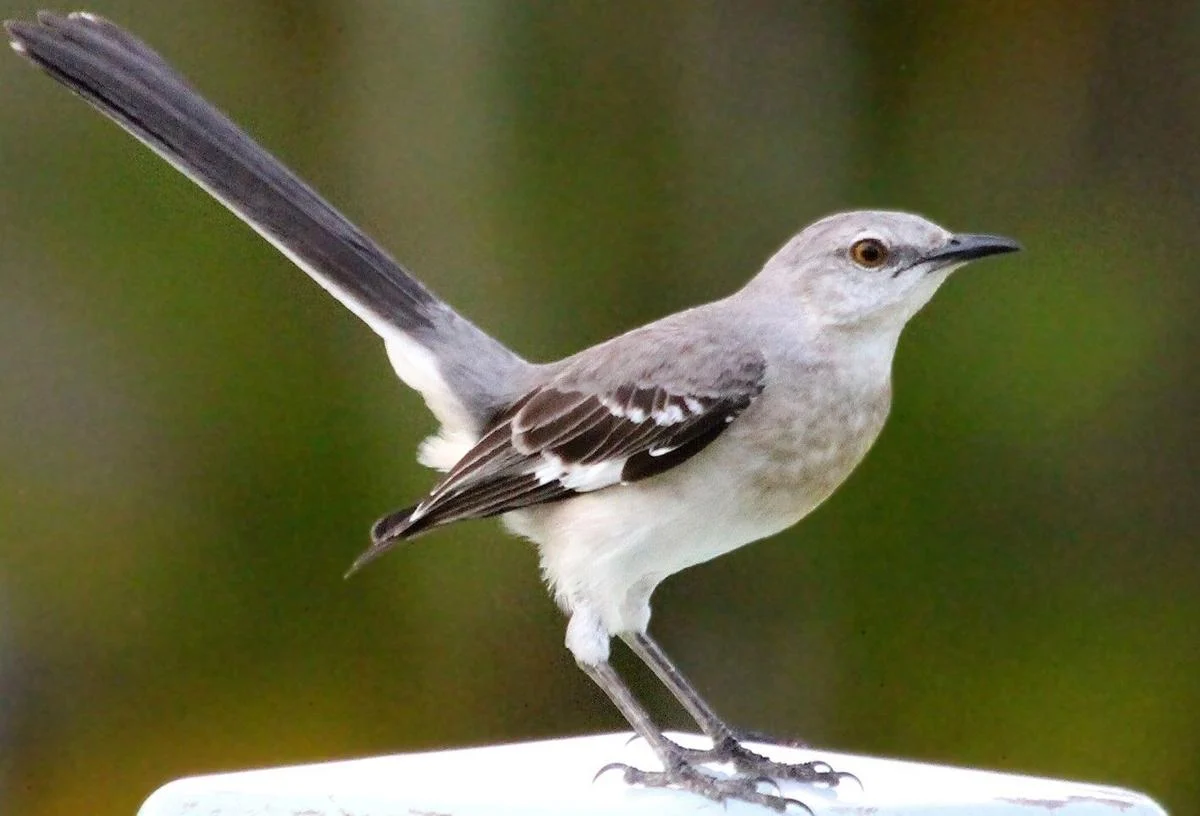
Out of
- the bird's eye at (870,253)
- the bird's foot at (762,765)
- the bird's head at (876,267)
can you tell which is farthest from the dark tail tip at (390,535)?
the bird's eye at (870,253)

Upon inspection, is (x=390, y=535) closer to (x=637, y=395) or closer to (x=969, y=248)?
(x=637, y=395)

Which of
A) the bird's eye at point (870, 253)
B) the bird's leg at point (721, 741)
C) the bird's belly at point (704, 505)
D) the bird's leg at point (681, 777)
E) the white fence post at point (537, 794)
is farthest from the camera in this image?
the bird's eye at point (870, 253)

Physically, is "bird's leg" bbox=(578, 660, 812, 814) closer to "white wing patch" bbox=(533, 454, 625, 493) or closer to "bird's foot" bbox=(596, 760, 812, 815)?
"bird's foot" bbox=(596, 760, 812, 815)

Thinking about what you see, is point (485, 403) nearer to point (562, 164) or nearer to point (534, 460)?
point (534, 460)

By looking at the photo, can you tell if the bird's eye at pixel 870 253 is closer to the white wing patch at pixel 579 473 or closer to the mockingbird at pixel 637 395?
the mockingbird at pixel 637 395

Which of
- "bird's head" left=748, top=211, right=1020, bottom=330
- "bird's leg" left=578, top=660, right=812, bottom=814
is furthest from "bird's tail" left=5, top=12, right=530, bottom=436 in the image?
"bird's leg" left=578, top=660, right=812, bottom=814

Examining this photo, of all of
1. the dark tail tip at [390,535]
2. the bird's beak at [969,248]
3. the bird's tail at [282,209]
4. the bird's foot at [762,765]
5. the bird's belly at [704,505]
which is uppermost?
the bird's tail at [282,209]

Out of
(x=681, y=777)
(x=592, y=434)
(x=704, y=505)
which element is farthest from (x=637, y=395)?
(x=681, y=777)

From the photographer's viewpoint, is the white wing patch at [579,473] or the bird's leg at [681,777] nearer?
the bird's leg at [681,777]
